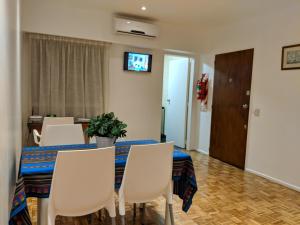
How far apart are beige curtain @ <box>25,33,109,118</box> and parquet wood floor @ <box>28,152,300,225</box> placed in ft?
5.96

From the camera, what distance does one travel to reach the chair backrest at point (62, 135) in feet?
8.98

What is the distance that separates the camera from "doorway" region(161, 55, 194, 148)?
5621 mm

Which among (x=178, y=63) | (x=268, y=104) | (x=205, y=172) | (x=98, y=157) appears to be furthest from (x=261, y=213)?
(x=178, y=63)

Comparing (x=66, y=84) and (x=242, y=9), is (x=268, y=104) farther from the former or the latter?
(x=66, y=84)

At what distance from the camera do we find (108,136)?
2.27 m

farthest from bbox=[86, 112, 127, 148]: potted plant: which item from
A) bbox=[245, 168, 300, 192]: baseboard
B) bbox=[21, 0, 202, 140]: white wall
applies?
bbox=[245, 168, 300, 192]: baseboard

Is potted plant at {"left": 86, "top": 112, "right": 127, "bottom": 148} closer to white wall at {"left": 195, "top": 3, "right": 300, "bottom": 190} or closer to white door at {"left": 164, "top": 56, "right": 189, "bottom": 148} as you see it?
white wall at {"left": 195, "top": 3, "right": 300, "bottom": 190}

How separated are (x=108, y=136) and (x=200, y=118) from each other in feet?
11.7

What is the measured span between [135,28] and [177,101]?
6.72 feet

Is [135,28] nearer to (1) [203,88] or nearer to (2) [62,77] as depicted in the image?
(2) [62,77]

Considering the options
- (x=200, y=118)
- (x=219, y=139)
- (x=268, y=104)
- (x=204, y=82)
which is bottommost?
(x=219, y=139)

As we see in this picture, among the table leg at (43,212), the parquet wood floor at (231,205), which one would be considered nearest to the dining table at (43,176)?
the table leg at (43,212)

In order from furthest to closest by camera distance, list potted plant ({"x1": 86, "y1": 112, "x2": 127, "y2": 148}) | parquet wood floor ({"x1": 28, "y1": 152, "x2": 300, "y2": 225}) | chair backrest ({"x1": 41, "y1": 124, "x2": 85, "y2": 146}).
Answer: chair backrest ({"x1": 41, "y1": 124, "x2": 85, "y2": 146}), parquet wood floor ({"x1": 28, "y1": 152, "x2": 300, "y2": 225}), potted plant ({"x1": 86, "y1": 112, "x2": 127, "y2": 148})

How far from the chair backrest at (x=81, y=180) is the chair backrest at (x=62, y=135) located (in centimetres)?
114
